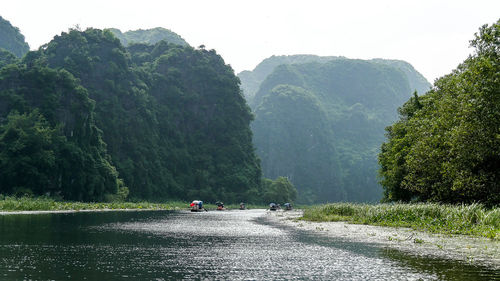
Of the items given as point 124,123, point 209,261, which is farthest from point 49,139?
point 209,261

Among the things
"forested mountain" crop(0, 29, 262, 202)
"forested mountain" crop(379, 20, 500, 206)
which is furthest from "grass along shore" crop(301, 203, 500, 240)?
"forested mountain" crop(0, 29, 262, 202)

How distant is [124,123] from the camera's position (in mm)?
136250

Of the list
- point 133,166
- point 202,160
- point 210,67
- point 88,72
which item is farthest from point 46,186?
point 210,67

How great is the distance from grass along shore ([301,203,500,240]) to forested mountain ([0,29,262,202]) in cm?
6515

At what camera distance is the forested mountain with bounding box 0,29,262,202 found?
96375 millimetres

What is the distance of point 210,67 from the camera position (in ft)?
605

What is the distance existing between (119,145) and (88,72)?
23.2 metres

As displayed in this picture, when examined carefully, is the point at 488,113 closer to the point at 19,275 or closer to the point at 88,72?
the point at 19,275

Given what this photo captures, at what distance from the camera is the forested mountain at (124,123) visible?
96.4m

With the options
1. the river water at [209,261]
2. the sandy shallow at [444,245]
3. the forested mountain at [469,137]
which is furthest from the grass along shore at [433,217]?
the river water at [209,261]

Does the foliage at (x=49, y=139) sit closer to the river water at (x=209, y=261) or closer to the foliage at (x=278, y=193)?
the river water at (x=209, y=261)

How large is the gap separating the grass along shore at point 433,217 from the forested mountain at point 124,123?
214ft

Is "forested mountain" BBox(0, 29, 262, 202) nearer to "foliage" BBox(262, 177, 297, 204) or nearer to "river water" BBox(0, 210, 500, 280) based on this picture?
"foliage" BBox(262, 177, 297, 204)

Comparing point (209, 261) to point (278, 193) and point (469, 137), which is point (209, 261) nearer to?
point (469, 137)
